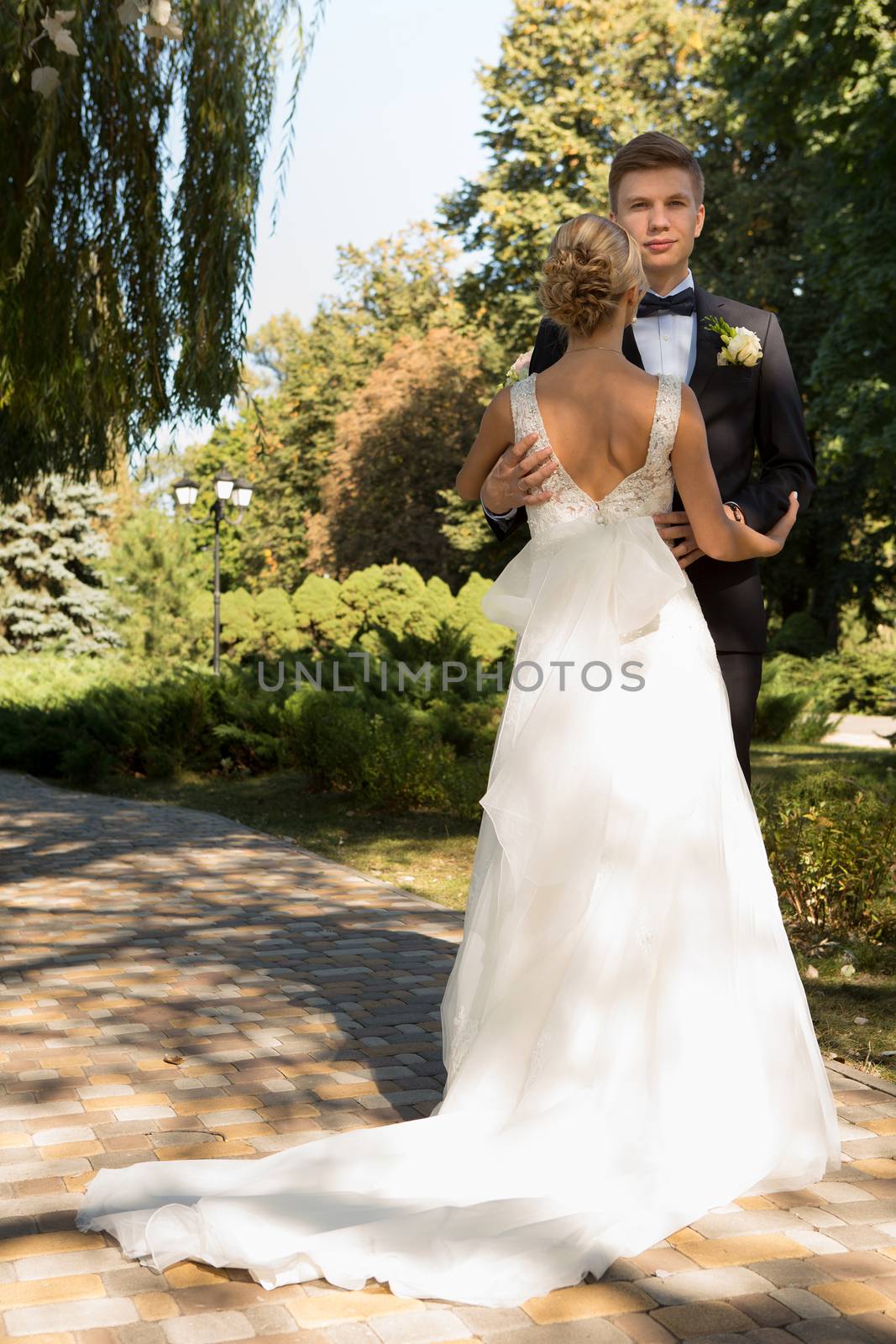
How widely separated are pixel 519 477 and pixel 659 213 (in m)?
0.92

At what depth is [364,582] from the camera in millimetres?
21719

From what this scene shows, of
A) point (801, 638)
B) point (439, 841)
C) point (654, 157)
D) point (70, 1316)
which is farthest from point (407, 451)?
point (70, 1316)

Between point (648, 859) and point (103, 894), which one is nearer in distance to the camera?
point (648, 859)

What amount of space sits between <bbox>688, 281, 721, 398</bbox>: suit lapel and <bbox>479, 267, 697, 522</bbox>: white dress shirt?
0.03m

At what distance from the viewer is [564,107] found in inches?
1110

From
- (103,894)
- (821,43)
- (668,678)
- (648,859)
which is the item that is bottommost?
(103,894)

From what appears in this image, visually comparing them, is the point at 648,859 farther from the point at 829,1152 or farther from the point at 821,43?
the point at 821,43

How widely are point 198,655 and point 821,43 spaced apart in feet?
63.6

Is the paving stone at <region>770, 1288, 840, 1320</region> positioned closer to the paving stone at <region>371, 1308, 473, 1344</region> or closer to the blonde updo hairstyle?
the paving stone at <region>371, 1308, 473, 1344</region>

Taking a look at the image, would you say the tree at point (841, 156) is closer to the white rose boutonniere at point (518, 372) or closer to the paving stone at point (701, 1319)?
the white rose boutonniere at point (518, 372)

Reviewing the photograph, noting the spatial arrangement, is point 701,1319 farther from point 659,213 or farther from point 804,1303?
point 659,213

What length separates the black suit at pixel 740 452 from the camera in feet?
12.8

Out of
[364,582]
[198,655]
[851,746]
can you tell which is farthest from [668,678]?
[198,655]

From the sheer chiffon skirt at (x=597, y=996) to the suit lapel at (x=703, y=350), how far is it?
23.5 inches
